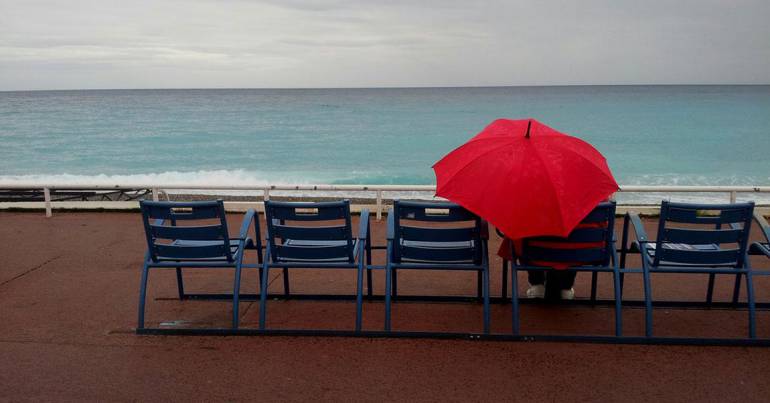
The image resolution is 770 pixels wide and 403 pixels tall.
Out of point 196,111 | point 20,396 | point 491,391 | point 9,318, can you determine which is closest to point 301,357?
point 491,391

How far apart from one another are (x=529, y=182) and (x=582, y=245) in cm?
A: 67

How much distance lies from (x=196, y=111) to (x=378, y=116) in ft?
74.2

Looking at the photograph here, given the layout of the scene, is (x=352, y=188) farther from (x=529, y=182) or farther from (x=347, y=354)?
(x=529, y=182)

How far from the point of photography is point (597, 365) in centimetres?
383

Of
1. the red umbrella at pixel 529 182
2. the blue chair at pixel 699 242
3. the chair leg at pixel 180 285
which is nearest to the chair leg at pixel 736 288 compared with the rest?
the blue chair at pixel 699 242

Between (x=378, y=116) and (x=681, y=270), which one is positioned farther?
(x=378, y=116)

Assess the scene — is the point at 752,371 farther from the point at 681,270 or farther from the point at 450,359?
the point at 450,359

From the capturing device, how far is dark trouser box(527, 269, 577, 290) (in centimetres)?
487

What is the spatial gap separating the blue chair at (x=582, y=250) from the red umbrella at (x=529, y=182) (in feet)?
1.03

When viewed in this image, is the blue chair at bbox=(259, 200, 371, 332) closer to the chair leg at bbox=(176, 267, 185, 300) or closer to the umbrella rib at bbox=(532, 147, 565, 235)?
the chair leg at bbox=(176, 267, 185, 300)

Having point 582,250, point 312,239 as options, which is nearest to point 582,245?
point 582,250

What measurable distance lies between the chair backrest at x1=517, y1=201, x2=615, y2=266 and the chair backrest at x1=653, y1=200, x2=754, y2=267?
1.08 feet

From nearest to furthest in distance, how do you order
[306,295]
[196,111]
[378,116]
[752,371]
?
[752,371]
[306,295]
[378,116]
[196,111]

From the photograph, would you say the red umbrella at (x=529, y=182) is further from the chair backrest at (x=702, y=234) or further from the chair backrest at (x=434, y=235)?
the chair backrest at (x=702, y=234)
